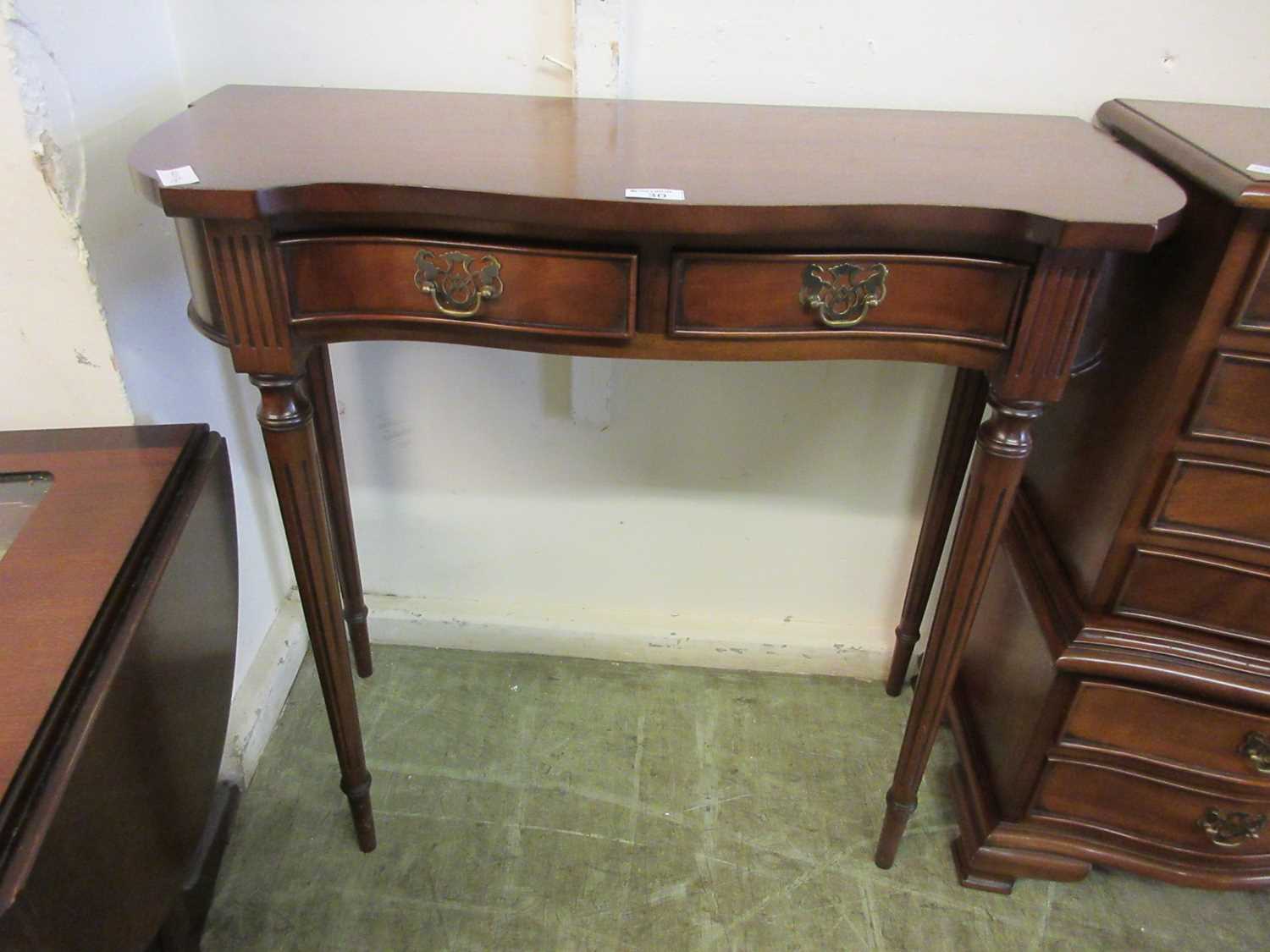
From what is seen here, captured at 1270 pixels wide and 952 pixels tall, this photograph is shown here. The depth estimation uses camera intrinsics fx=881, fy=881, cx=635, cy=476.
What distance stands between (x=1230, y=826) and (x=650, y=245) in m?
1.02

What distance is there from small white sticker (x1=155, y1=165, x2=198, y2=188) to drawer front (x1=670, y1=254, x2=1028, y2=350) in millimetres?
411

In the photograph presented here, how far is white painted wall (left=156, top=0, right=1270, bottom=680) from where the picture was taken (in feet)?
3.46

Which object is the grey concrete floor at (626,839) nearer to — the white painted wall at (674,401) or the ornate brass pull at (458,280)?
the white painted wall at (674,401)

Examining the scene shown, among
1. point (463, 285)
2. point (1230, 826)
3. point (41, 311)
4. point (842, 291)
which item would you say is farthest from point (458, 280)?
point (1230, 826)

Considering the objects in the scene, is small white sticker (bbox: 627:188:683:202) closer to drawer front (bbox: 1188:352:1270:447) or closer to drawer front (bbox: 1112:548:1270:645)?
drawer front (bbox: 1188:352:1270:447)

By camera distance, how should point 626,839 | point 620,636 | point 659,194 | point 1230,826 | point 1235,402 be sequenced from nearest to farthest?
point 659,194 < point 1235,402 < point 1230,826 < point 626,839 < point 620,636

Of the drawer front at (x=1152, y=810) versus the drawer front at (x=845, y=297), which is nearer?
the drawer front at (x=845, y=297)

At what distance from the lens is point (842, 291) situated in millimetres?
786

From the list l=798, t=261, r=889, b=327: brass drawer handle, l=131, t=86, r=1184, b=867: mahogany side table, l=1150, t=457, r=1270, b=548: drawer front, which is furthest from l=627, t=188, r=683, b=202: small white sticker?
l=1150, t=457, r=1270, b=548: drawer front

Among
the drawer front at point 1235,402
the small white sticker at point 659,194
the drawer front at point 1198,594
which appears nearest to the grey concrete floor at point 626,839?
the drawer front at point 1198,594

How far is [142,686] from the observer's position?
783 mm

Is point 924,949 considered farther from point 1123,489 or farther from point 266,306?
point 266,306

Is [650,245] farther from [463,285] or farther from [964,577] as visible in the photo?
[964,577]

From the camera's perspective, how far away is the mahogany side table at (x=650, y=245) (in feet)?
2.40
